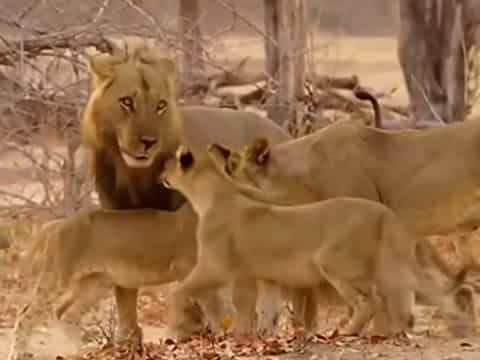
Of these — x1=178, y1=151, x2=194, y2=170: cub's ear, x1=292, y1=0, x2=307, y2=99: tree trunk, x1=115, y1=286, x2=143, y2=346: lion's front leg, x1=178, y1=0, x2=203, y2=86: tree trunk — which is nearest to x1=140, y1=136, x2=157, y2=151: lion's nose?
x1=178, y1=151, x2=194, y2=170: cub's ear

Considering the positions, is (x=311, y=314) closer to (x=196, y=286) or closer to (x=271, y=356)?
(x=196, y=286)

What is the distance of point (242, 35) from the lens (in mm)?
22344

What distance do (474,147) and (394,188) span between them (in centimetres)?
41

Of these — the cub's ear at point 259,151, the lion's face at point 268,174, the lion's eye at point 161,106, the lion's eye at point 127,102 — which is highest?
the lion's eye at point 127,102

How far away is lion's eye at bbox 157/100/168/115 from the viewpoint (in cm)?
803

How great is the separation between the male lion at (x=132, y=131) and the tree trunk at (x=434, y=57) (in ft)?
14.9

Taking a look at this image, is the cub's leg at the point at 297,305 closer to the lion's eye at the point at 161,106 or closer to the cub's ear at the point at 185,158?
the cub's ear at the point at 185,158

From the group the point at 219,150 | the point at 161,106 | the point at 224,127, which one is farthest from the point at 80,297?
the point at 224,127

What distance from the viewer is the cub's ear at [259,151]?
7983 mm

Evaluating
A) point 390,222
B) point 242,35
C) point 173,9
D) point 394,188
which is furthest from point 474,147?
point 242,35

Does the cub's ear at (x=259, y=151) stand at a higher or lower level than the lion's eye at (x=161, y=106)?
lower

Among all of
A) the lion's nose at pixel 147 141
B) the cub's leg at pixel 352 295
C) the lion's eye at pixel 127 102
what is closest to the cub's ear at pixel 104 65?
the lion's eye at pixel 127 102

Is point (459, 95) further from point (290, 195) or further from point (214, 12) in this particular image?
point (214, 12)

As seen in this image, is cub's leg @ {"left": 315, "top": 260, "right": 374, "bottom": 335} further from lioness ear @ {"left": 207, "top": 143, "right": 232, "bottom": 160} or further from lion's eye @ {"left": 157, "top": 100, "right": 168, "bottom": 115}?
lion's eye @ {"left": 157, "top": 100, "right": 168, "bottom": 115}
